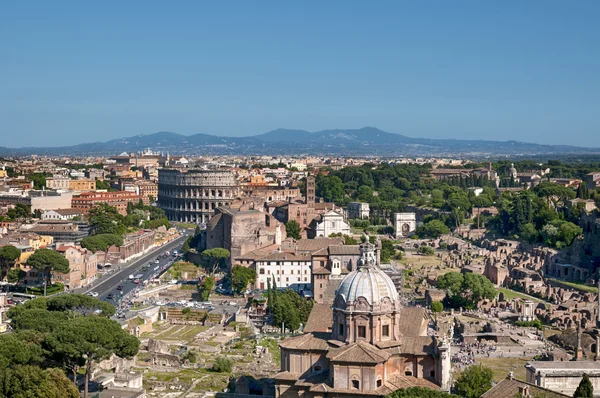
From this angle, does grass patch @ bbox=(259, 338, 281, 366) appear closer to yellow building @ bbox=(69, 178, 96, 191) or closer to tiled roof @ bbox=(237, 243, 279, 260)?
tiled roof @ bbox=(237, 243, 279, 260)

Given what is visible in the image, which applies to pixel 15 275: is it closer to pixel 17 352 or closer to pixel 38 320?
pixel 38 320

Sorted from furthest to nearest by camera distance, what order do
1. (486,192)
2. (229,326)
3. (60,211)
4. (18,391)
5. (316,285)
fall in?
1. (486,192)
2. (60,211)
3. (316,285)
4. (229,326)
5. (18,391)

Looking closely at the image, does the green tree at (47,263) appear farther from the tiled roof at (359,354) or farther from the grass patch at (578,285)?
the grass patch at (578,285)

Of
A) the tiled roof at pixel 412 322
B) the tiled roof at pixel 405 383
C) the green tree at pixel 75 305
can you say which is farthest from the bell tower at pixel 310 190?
the tiled roof at pixel 405 383

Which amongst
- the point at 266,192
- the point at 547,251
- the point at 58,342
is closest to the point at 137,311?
the point at 58,342

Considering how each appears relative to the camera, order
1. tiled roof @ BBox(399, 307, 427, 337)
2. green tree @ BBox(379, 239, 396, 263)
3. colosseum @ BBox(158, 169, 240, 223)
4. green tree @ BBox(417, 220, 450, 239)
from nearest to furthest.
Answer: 1. tiled roof @ BBox(399, 307, 427, 337)
2. green tree @ BBox(379, 239, 396, 263)
3. green tree @ BBox(417, 220, 450, 239)
4. colosseum @ BBox(158, 169, 240, 223)

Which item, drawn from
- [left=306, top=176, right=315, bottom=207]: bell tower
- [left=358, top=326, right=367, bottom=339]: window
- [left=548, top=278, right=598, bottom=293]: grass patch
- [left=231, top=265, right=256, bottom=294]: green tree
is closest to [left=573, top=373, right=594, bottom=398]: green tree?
[left=358, top=326, right=367, bottom=339]: window

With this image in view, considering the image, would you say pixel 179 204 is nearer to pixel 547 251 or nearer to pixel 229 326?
pixel 547 251
